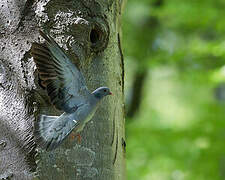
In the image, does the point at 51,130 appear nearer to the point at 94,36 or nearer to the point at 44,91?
the point at 44,91

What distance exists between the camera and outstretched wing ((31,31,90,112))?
1582mm

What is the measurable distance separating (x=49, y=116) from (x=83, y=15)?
0.51m

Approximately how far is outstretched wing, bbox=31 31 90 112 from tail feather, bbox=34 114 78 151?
7cm

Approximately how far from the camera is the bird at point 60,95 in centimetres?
159

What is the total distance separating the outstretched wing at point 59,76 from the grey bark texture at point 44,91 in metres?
0.07

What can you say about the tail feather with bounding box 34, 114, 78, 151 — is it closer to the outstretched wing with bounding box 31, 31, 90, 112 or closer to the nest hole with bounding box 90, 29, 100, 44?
the outstretched wing with bounding box 31, 31, 90, 112

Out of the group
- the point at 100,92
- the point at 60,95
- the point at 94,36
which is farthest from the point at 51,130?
the point at 94,36

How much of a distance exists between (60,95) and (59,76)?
0.09 metres

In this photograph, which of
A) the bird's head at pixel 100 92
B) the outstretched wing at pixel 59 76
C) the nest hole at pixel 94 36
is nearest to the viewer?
the outstretched wing at pixel 59 76

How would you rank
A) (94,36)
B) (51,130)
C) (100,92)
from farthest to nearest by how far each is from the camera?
(94,36)
(100,92)
(51,130)

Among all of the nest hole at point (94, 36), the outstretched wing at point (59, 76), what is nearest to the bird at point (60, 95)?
the outstretched wing at point (59, 76)

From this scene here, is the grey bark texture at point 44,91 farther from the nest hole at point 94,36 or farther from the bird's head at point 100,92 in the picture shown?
the bird's head at point 100,92

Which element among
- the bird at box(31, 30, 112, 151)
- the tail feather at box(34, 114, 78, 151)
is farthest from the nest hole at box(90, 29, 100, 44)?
the tail feather at box(34, 114, 78, 151)

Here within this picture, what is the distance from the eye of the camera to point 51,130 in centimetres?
161
